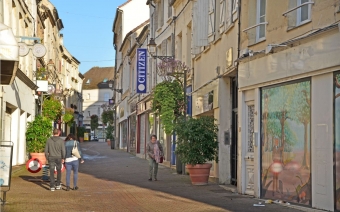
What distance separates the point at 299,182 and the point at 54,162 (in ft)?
24.6

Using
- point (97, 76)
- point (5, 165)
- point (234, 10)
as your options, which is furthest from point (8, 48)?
point (97, 76)

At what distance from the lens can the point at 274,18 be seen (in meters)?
13.2

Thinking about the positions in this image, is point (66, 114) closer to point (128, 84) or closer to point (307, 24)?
point (128, 84)

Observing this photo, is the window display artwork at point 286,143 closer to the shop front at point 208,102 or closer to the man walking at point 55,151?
the shop front at point 208,102

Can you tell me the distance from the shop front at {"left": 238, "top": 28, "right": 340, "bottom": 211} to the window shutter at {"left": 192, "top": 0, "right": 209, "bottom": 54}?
17.2 feet

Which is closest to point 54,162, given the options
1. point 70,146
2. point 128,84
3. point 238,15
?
point 70,146

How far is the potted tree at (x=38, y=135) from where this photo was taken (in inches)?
1015

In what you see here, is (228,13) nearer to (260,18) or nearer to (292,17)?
(260,18)

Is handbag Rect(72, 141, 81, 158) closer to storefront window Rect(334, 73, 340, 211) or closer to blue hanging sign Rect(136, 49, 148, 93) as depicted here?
storefront window Rect(334, 73, 340, 211)

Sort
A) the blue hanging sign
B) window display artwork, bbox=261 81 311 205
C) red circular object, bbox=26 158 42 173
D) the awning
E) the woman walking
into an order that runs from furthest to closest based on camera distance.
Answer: the blue hanging sign, the woman walking, red circular object, bbox=26 158 42 173, window display artwork, bbox=261 81 311 205, the awning

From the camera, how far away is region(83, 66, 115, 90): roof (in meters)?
106

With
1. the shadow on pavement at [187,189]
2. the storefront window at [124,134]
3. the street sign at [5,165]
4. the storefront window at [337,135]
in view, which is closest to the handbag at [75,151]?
the shadow on pavement at [187,189]

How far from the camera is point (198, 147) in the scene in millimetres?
17609

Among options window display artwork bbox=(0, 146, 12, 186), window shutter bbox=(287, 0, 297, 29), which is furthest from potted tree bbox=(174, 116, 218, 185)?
window display artwork bbox=(0, 146, 12, 186)
